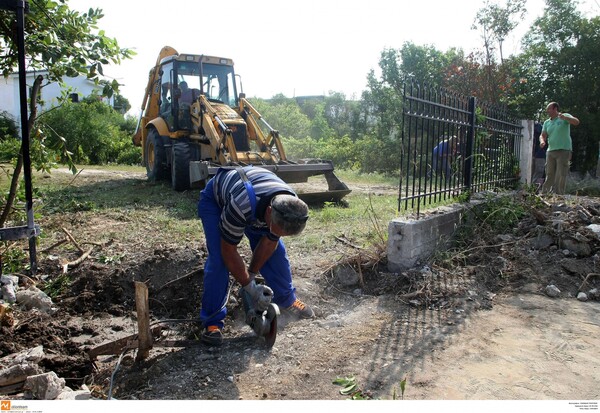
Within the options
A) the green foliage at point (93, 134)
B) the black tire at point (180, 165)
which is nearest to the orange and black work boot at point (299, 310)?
the black tire at point (180, 165)

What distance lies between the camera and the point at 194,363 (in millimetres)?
3193

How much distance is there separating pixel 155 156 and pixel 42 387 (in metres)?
8.19

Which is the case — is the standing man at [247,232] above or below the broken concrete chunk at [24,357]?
above

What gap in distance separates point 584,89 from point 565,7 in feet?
8.11

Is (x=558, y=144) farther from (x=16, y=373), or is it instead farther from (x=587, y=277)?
(x=16, y=373)

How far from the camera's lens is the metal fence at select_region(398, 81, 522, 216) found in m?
4.88

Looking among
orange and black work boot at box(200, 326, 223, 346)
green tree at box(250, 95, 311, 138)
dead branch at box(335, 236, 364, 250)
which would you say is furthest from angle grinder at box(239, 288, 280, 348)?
green tree at box(250, 95, 311, 138)

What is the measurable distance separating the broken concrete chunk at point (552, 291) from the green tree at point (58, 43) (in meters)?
4.37

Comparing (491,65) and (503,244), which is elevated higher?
(491,65)

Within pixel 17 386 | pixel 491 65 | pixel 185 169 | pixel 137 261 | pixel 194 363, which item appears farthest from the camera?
pixel 491 65

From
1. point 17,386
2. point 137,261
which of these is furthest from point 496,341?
point 137,261

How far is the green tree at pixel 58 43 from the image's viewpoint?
12.8 feet

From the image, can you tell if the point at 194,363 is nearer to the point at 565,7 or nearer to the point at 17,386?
the point at 17,386

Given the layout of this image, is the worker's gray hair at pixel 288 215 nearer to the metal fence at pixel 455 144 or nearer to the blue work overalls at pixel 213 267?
the blue work overalls at pixel 213 267
